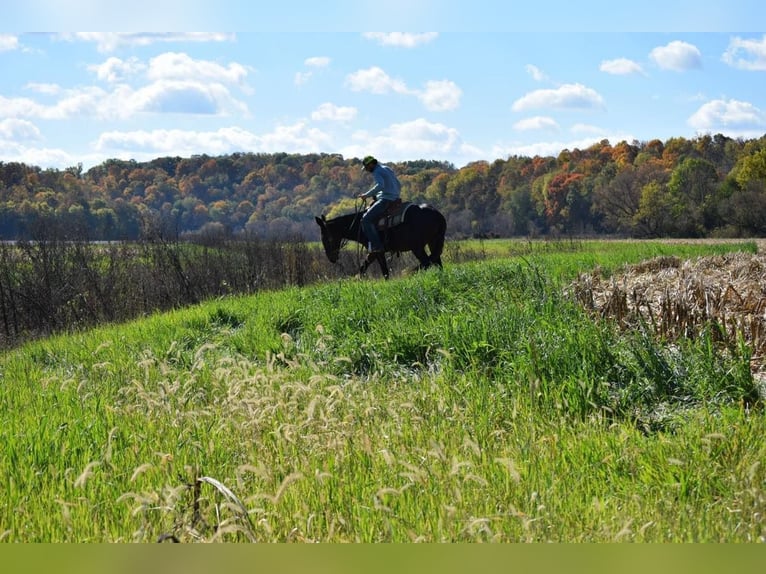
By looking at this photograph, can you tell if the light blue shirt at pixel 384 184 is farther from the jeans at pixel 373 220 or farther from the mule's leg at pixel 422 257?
the mule's leg at pixel 422 257

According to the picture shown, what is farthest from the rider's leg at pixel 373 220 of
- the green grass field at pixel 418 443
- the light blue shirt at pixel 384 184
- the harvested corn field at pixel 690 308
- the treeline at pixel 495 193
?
the treeline at pixel 495 193

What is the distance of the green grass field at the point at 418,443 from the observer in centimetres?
345

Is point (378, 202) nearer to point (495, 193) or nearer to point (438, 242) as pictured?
point (438, 242)

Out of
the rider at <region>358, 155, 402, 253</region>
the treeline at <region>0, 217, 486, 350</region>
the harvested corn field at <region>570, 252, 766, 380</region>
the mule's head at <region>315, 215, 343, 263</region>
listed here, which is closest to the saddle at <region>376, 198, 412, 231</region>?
the rider at <region>358, 155, 402, 253</region>

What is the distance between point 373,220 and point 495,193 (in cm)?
7307

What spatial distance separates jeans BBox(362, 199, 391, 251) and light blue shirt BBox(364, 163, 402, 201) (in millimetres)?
154

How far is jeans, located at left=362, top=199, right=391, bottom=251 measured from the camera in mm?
17266

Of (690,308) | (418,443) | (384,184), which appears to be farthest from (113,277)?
(418,443)

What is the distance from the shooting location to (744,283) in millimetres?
10055

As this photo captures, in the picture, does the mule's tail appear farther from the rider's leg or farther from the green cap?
the green cap

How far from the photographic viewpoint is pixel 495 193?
88.8 m

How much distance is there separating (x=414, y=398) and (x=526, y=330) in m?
2.05

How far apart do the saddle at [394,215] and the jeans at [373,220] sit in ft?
0.61

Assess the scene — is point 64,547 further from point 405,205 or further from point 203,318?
point 405,205
